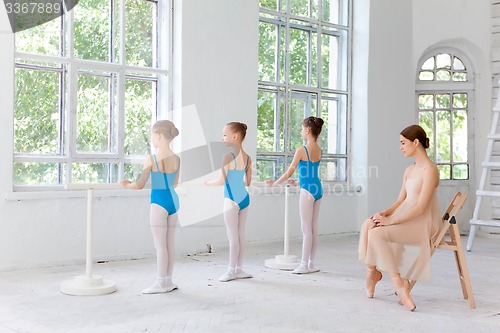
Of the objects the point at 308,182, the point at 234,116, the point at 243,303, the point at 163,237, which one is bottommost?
the point at 243,303

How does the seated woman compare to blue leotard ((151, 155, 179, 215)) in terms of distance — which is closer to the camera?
the seated woman

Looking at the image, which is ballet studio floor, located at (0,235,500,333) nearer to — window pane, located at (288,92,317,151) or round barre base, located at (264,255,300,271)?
round barre base, located at (264,255,300,271)

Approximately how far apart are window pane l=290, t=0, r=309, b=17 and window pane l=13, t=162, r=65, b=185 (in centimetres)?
398

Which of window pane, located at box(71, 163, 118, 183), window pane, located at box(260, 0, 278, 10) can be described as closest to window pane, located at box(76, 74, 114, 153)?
window pane, located at box(71, 163, 118, 183)

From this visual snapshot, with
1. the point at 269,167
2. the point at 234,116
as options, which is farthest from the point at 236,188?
the point at 269,167

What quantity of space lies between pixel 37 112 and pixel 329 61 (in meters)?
4.61

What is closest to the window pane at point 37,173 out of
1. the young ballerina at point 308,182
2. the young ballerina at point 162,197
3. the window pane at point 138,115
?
the window pane at point 138,115

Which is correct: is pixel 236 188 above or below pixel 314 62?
below

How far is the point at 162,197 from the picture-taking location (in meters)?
5.15

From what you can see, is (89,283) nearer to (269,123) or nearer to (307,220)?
(307,220)

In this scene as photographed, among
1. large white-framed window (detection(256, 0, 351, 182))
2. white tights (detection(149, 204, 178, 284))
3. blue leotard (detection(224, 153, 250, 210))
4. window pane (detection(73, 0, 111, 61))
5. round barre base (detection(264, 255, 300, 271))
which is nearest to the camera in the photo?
white tights (detection(149, 204, 178, 284))

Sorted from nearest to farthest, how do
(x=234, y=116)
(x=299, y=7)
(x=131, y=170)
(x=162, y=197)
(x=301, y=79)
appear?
(x=162, y=197)
(x=131, y=170)
(x=234, y=116)
(x=299, y=7)
(x=301, y=79)

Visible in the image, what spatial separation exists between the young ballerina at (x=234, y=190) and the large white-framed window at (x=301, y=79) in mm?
2695

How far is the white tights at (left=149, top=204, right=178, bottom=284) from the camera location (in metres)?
5.14
